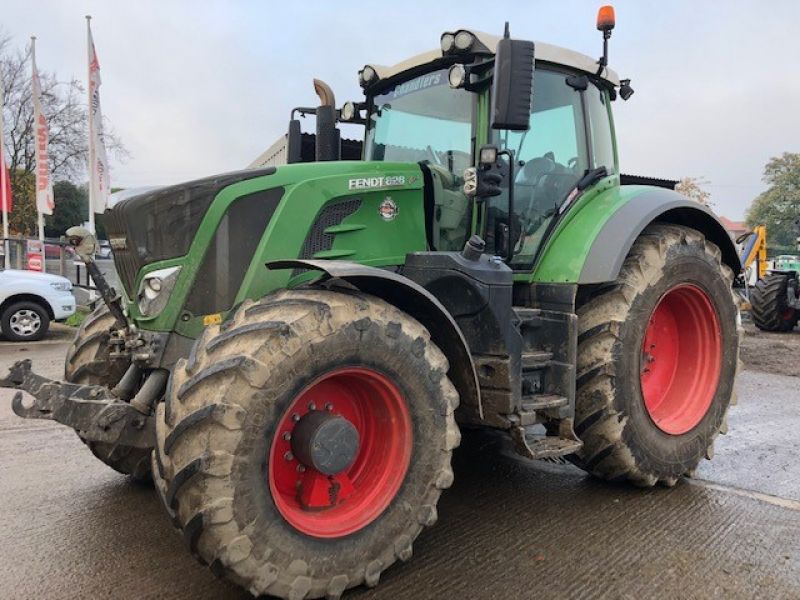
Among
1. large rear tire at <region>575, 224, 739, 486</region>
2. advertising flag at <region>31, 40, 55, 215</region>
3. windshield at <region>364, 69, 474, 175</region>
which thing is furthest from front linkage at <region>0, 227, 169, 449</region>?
advertising flag at <region>31, 40, 55, 215</region>

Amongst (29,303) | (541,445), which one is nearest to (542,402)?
(541,445)

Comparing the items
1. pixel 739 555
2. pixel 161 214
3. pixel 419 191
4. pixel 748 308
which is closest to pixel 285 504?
pixel 161 214

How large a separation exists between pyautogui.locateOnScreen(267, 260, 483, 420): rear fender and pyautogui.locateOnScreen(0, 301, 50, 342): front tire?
9.85 m

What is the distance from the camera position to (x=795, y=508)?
3818 mm

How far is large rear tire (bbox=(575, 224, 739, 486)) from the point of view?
151 inches

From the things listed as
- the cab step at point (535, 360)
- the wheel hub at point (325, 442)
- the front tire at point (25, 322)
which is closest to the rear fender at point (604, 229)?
the cab step at point (535, 360)

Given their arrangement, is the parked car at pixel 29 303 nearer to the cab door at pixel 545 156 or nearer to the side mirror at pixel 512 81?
the cab door at pixel 545 156

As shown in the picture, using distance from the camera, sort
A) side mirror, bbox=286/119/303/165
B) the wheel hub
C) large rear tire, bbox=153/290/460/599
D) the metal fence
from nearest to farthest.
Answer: large rear tire, bbox=153/290/460/599
the wheel hub
side mirror, bbox=286/119/303/165
the metal fence

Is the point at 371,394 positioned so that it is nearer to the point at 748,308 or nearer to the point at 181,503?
the point at 181,503

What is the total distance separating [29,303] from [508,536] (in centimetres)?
1055

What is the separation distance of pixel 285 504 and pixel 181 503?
0.46 meters

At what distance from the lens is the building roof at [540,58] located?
3.79 meters

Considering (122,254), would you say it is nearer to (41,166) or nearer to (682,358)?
(682,358)

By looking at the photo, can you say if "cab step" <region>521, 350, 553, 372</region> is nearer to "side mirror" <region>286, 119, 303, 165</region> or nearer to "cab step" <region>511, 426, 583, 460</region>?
"cab step" <region>511, 426, 583, 460</region>
